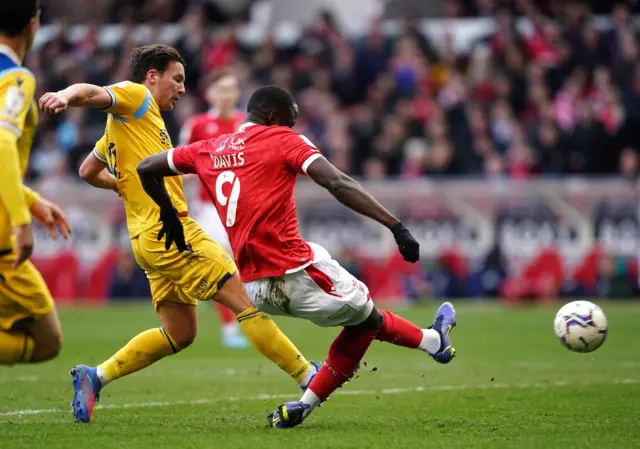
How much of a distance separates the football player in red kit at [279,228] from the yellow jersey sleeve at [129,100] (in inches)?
24.4

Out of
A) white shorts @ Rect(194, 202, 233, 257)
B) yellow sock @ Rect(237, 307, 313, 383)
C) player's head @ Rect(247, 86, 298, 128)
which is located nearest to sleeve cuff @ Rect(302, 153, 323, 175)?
player's head @ Rect(247, 86, 298, 128)

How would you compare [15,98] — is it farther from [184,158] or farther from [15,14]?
[184,158]

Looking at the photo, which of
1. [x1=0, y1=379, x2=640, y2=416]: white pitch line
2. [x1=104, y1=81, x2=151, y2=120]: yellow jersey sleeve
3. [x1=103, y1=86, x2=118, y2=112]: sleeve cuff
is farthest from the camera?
[x1=0, y1=379, x2=640, y2=416]: white pitch line

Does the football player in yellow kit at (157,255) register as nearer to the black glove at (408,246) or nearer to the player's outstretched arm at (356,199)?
the player's outstretched arm at (356,199)

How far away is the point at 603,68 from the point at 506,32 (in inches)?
81.8

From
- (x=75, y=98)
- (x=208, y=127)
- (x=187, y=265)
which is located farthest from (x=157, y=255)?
(x=208, y=127)

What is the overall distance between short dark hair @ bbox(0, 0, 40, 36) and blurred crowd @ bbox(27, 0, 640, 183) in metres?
14.6

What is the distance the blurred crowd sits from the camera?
2017cm

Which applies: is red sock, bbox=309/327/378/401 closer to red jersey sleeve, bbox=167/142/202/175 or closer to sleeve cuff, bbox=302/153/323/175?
sleeve cuff, bbox=302/153/323/175

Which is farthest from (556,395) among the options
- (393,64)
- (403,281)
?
(393,64)

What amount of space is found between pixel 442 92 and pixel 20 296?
1645cm

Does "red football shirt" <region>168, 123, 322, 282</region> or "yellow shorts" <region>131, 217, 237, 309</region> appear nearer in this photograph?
"red football shirt" <region>168, 123, 322, 282</region>

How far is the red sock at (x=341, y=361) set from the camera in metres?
6.77

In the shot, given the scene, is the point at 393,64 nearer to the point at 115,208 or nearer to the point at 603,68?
A: the point at 603,68
